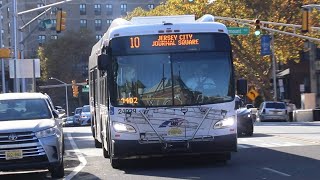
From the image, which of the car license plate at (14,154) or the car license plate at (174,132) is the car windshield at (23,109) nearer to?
the car license plate at (14,154)

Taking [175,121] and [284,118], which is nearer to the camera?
[175,121]

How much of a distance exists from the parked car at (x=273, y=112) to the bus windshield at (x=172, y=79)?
113ft

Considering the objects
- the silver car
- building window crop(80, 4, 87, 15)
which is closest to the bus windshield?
the silver car

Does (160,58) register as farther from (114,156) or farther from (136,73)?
(114,156)

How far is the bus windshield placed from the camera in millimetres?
13812

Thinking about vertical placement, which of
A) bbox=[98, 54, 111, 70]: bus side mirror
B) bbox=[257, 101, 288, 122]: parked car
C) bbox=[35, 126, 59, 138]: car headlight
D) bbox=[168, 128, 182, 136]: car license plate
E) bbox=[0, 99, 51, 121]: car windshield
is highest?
bbox=[98, 54, 111, 70]: bus side mirror

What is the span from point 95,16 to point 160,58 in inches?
4241

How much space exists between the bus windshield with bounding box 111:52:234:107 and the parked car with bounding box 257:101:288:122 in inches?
1356

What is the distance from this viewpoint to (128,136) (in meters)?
13.7

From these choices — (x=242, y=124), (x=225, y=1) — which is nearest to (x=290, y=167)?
(x=242, y=124)

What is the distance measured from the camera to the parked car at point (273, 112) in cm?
4766

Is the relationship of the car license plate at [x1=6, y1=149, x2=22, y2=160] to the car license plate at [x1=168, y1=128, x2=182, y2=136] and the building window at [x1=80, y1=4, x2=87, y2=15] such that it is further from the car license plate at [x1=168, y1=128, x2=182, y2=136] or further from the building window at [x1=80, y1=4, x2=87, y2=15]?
the building window at [x1=80, y1=4, x2=87, y2=15]

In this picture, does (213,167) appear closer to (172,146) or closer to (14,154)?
(172,146)

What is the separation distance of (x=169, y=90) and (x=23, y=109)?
3.28 metres
